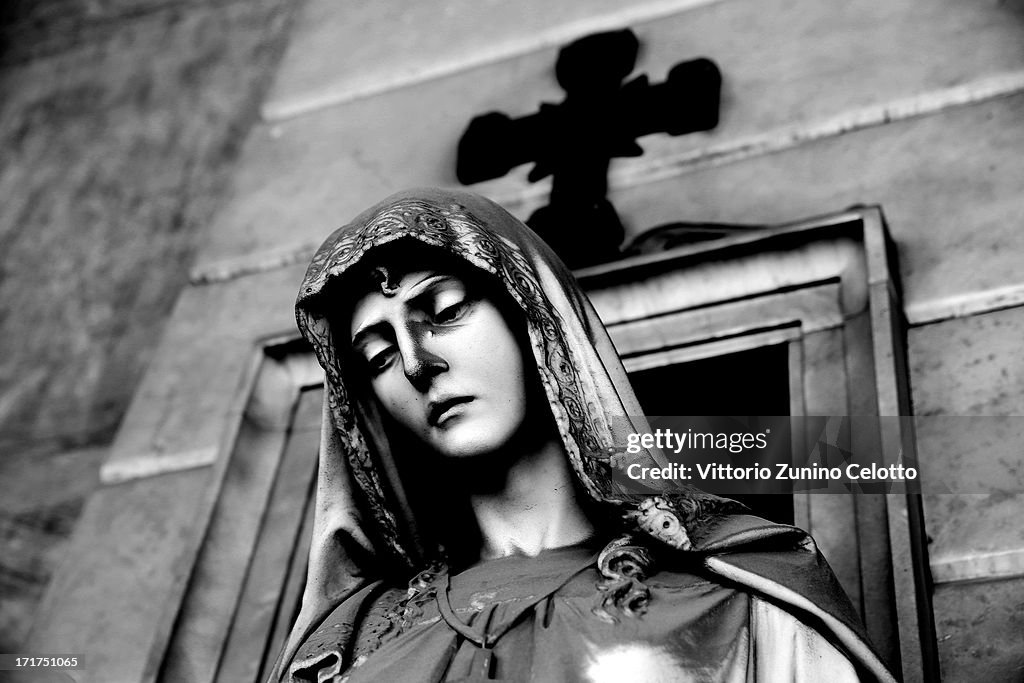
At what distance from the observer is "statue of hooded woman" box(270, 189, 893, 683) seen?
222 cm

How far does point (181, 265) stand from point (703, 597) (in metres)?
2.61

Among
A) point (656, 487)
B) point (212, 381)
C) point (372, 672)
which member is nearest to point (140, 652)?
point (212, 381)

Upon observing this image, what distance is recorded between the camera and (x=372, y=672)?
2.32 meters

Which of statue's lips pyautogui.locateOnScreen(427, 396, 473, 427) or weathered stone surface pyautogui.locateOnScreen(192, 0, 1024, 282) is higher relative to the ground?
statue's lips pyautogui.locateOnScreen(427, 396, 473, 427)

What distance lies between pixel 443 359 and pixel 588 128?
1436 mm

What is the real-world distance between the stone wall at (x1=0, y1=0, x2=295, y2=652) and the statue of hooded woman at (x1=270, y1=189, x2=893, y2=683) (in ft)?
4.36

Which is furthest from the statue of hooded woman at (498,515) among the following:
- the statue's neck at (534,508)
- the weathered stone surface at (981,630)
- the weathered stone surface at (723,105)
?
the weathered stone surface at (723,105)

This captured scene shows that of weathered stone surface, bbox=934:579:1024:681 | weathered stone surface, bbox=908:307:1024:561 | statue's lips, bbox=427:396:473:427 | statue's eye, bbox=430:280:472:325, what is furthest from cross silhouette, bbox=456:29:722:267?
weathered stone surface, bbox=934:579:1024:681

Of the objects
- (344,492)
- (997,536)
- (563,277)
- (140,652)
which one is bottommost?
(140,652)

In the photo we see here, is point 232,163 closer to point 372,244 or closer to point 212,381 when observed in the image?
point 212,381

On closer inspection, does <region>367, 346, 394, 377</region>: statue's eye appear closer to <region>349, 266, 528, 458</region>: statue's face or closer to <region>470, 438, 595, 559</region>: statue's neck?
<region>349, 266, 528, 458</region>: statue's face

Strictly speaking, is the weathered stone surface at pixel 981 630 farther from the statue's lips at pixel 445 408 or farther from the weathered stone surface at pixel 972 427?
the statue's lips at pixel 445 408

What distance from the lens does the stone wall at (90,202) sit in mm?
4113

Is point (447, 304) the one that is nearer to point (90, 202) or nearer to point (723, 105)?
point (723, 105)
